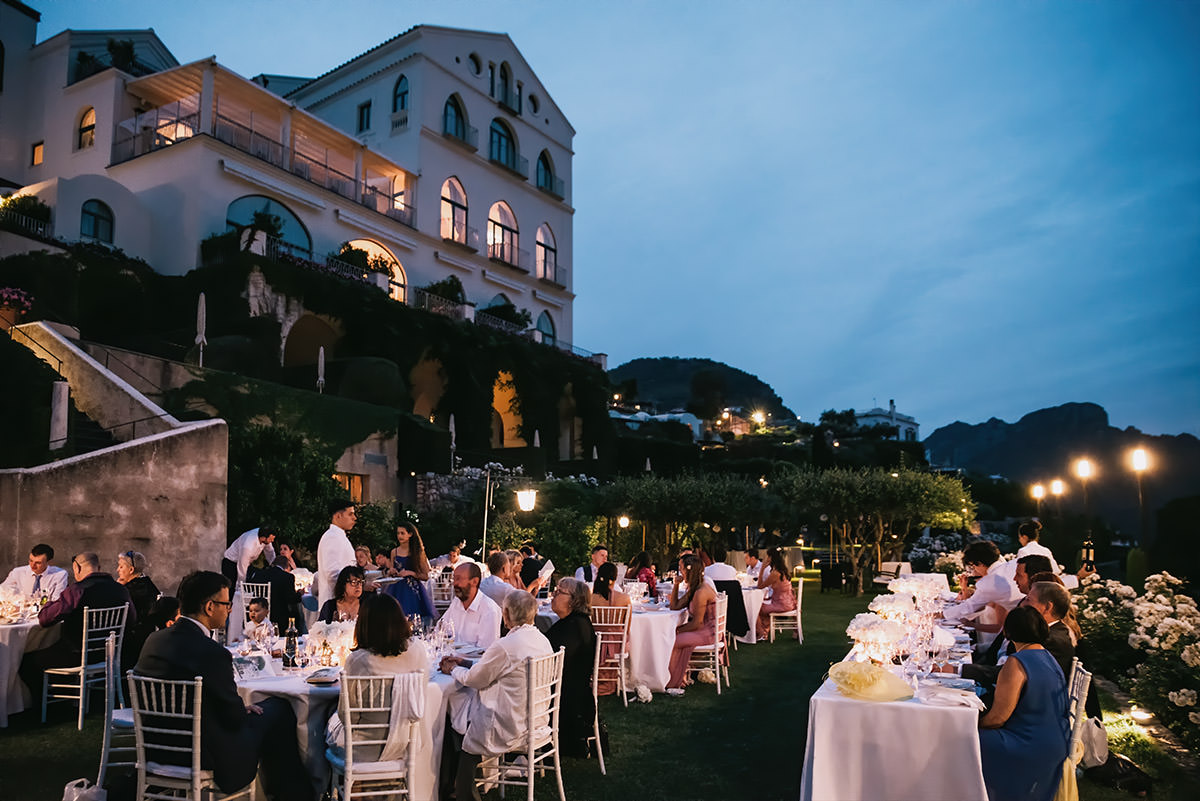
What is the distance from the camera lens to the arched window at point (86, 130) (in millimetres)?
25172

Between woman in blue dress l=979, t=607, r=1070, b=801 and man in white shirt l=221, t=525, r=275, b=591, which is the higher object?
man in white shirt l=221, t=525, r=275, b=591

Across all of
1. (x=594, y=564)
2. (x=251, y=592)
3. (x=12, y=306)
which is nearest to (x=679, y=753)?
(x=594, y=564)

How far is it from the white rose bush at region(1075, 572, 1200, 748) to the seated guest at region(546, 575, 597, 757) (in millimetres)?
4151

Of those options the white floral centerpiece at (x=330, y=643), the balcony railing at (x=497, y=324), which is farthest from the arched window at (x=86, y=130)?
the white floral centerpiece at (x=330, y=643)

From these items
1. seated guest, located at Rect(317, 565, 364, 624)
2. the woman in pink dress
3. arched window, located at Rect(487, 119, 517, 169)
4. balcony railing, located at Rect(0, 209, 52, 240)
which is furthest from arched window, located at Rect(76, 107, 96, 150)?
the woman in pink dress

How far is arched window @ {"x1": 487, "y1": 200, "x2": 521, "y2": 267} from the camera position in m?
35.2

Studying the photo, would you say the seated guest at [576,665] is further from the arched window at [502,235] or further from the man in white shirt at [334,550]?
the arched window at [502,235]

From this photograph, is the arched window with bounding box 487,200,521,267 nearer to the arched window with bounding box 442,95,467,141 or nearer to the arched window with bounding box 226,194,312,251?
the arched window with bounding box 442,95,467,141

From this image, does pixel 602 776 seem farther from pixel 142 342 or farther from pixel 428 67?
pixel 428 67

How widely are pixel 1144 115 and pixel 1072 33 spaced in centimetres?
858

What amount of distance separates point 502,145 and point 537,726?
1360 inches

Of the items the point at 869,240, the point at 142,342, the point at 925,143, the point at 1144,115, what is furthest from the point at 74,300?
the point at 869,240

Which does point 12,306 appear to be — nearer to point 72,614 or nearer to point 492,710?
point 72,614

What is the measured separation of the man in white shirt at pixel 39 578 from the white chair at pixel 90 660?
1012 mm
